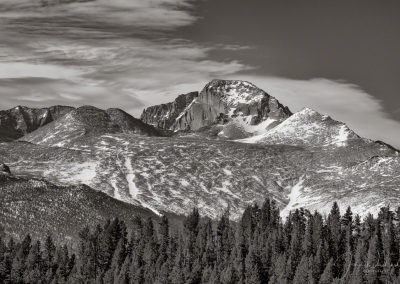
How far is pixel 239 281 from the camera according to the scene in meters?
198

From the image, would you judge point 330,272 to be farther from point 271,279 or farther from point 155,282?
point 155,282

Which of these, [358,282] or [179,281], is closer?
[358,282]

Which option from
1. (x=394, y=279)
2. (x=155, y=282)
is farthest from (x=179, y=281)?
(x=394, y=279)

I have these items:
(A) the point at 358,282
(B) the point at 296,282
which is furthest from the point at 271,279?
(A) the point at 358,282

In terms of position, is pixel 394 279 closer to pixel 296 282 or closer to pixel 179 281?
pixel 296 282

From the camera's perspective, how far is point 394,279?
19888cm

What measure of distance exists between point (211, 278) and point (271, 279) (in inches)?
617

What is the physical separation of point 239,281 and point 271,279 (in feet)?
27.5

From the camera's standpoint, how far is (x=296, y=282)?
638 ft

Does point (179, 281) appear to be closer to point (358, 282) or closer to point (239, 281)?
point (239, 281)

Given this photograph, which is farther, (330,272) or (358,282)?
(330,272)

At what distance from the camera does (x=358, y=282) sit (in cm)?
18725

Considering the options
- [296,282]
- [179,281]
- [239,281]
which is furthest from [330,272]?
[179,281]

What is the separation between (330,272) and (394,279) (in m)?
16.8
